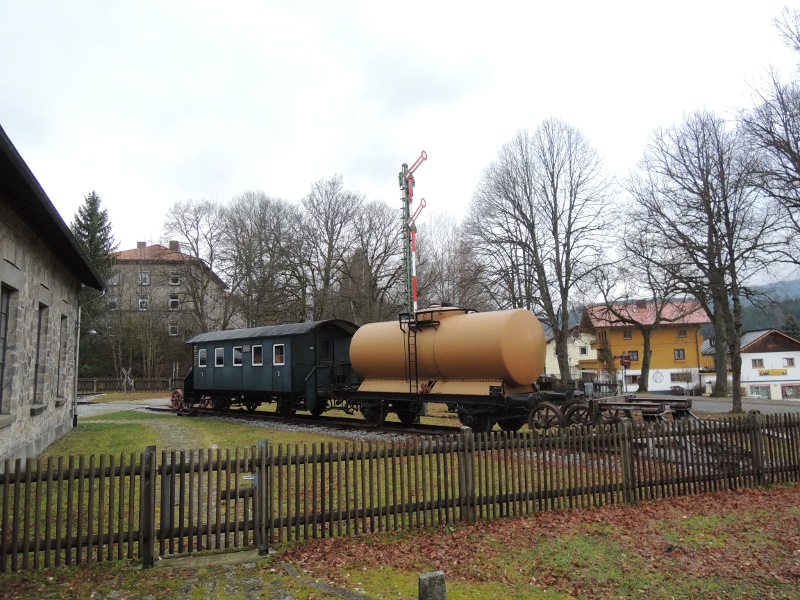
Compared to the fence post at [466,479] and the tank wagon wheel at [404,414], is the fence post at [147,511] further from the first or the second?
the tank wagon wheel at [404,414]

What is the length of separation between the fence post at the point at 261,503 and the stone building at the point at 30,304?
4.53 m

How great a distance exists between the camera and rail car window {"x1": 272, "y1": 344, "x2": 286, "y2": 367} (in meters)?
18.3

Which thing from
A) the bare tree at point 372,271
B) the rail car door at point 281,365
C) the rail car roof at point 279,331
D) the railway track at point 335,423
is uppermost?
the bare tree at point 372,271

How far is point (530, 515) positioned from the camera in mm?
7258

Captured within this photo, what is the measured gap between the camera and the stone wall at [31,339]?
29.7 ft

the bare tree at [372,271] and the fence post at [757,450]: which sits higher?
the bare tree at [372,271]

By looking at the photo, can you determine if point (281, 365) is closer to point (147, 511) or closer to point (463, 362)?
point (463, 362)

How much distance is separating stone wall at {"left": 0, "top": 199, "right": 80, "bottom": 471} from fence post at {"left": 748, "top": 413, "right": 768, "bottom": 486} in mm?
11909

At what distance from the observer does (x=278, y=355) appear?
18500 millimetres

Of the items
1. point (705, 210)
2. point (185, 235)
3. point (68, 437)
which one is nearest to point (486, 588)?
point (68, 437)

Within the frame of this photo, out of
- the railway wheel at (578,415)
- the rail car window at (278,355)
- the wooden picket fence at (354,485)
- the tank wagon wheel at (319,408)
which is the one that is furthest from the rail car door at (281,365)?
the wooden picket fence at (354,485)

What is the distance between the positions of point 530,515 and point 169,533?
4.38 meters

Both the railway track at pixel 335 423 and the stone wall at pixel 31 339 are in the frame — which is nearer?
the stone wall at pixel 31 339

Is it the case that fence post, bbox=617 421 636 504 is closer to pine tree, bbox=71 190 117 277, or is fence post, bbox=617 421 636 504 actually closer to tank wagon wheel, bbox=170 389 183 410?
tank wagon wheel, bbox=170 389 183 410
